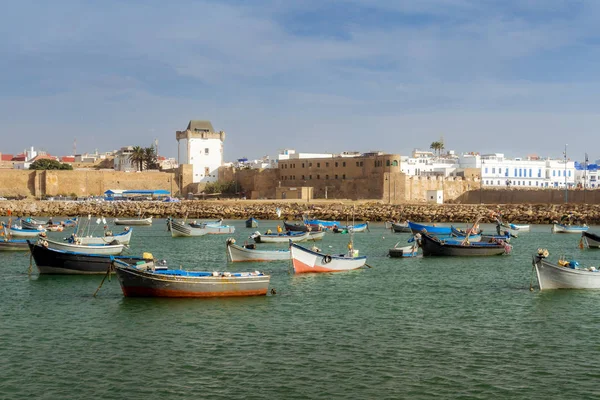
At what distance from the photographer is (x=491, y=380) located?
13594 mm

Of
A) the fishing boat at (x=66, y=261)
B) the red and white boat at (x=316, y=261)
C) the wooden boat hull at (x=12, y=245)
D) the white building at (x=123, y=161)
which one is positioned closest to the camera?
the fishing boat at (x=66, y=261)

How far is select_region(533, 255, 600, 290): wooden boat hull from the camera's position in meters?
22.2

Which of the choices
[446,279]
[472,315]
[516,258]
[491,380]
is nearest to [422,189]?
[516,258]

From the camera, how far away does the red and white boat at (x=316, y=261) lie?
26.7 meters

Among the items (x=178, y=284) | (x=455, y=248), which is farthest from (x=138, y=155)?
(x=178, y=284)

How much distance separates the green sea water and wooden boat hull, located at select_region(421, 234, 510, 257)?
7.03 m

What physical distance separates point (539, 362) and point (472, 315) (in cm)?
471

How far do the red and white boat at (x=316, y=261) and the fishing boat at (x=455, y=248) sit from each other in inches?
260

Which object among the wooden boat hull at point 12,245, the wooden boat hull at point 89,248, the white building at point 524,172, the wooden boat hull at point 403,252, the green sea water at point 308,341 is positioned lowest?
the green sea water at point 308,341

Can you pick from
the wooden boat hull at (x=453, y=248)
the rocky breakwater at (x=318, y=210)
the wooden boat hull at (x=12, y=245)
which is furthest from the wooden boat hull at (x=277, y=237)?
the rocky breakwater at (x=318, y=210)

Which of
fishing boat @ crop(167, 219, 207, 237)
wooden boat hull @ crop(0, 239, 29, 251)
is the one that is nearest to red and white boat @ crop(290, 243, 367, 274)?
wooden boat hull @ crop(0, 239, 29, 251)

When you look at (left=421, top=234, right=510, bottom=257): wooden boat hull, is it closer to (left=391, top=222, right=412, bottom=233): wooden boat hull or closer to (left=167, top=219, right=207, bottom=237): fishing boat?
(left=391, top=222, right=412, bottom=233): wooden boat hull

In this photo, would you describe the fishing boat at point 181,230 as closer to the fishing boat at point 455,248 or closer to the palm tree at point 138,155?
the fishing boat at point 455,248

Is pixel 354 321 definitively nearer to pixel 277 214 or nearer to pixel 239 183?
pixel 277 214
